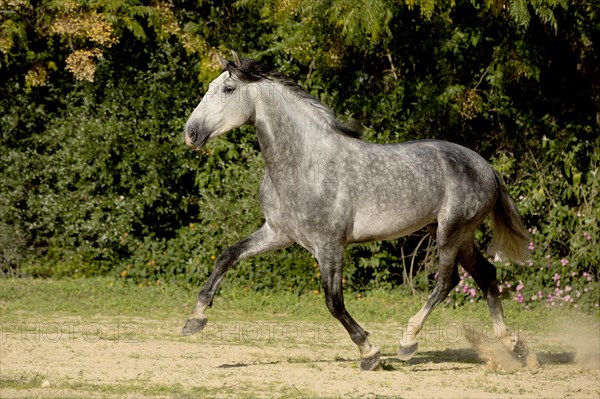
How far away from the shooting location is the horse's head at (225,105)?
689cm

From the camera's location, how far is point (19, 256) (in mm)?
13430

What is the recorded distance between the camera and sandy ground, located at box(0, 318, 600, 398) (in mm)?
6215

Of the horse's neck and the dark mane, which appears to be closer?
the dark mane

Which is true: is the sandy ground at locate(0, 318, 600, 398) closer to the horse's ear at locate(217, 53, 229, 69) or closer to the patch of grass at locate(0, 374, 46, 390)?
the patch of grass at locate(0, 374, 46, 390)

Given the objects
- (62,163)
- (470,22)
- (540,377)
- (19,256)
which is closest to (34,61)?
(62,163)

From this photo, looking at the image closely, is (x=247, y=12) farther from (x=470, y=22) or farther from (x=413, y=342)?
(x=413, y=342)

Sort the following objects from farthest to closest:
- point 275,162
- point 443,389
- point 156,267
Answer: point 156,267
point 275,162
point 443,389

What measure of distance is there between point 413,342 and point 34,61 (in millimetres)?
8047

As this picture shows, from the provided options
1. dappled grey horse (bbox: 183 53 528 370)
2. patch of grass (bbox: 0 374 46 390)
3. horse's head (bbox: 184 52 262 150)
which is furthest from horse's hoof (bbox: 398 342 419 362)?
patch of grass (bbox: 0 374 46 390)

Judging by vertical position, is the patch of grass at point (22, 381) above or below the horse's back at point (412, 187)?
below

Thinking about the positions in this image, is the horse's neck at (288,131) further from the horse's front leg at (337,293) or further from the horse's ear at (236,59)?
the horse's front leg at (337,293)

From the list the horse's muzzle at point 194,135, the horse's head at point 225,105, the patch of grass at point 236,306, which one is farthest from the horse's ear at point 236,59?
the patch of grass at point 236,306

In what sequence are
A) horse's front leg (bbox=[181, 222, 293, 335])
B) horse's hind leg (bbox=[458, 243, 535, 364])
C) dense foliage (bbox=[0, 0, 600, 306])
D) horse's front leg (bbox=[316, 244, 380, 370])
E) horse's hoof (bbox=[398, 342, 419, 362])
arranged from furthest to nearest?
dense foliage (bbox=[0, 0, 600, 306]) < horse's hind leg (bbox=[458, 243, 535, 364]) < horse's hoof (bbox=[398, 342, 419, 362]) < horse's front leg (bbox=[181, 222, 293, 335]) < horse's front leg (bbox=[316, 244, 380, 370])

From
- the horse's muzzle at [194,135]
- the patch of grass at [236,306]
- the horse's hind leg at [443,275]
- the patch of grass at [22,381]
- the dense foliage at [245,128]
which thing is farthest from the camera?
the dense foliage at [245,128]
